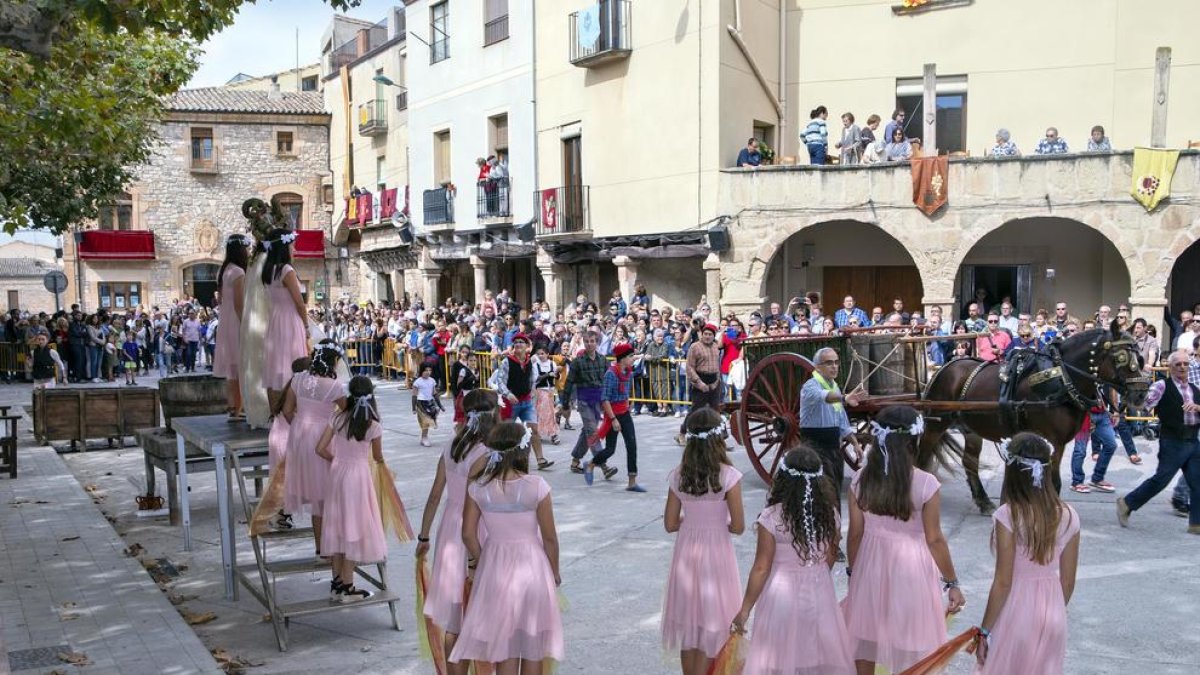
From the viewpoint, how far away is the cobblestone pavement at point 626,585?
20.3 feet

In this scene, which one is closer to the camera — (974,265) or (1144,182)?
(1144,182)

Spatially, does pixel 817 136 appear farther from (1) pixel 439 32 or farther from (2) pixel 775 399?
(1) pixel 439 32

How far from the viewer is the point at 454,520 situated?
5.50 metres

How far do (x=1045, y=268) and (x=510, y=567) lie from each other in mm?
17304

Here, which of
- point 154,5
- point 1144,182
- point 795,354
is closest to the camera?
point 154,5

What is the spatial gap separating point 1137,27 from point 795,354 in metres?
12.9

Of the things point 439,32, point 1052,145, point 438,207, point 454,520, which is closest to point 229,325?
point 454,520

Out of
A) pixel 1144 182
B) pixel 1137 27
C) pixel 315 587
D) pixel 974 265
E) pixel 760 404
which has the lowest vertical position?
pixel 315 587

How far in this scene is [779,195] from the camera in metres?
19.6

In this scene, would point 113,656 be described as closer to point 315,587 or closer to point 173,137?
point 315,587

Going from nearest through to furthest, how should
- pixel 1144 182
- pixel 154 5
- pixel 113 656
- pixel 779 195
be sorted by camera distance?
pixel 113 656
pixel 154 5
pixel 1144 182
pixel 779 195

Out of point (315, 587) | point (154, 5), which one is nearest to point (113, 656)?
point (315, 587)

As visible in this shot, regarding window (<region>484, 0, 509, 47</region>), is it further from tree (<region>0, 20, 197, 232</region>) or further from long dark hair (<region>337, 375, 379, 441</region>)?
long dark hair (<region>337, 375, 379, 441</region>)

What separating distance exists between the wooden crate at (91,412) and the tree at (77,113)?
266 cm
